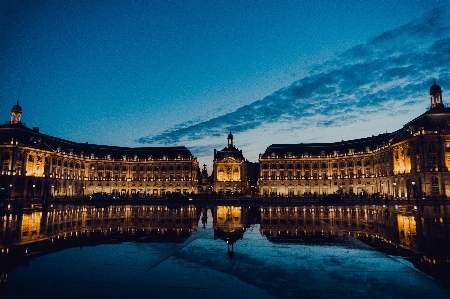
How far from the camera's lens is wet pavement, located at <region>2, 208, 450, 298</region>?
6168mm

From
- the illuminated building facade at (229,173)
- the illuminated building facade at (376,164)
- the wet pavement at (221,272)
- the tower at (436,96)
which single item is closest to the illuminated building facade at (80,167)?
the illuminated building facade at (229,173)

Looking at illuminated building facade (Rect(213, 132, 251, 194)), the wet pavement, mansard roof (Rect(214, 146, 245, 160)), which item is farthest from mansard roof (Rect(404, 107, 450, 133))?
the wet pavement

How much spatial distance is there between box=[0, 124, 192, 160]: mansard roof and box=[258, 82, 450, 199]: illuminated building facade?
36.9 meters

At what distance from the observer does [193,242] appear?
38.2 ft

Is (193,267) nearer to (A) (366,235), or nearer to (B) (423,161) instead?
(A) (366,235)

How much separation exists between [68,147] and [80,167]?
8.00m

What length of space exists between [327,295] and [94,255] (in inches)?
267

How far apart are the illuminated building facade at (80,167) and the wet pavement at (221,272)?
78.4 metres

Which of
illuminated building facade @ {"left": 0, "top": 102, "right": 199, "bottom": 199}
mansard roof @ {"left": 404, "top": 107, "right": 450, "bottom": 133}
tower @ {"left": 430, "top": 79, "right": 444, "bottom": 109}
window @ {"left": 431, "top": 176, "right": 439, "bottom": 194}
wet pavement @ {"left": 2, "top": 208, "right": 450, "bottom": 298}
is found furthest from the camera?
illuminated building facade @ {"left": 0, "top": 102, "right": 199, "bottom": 199}

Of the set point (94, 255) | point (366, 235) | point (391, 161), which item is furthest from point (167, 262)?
point (391, 161)

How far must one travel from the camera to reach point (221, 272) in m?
7.55

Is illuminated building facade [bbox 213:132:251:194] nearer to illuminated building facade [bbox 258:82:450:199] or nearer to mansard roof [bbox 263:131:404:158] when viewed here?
illuminated building facade [bbox 258:82:450:199]

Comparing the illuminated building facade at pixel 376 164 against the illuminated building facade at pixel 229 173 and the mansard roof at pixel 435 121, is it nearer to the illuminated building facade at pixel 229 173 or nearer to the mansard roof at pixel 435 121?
the mansard roof at pixel 435 121

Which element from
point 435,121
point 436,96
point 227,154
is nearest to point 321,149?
point 227,154
